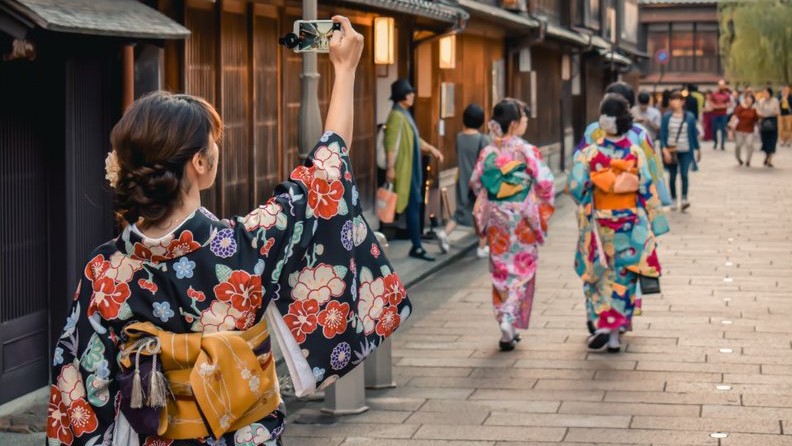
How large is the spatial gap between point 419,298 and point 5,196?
5.66 metres

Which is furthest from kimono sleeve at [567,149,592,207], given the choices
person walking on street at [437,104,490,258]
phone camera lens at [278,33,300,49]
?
phone camera lens at [278,33,300,49]

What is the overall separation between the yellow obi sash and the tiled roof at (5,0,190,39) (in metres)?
4.26

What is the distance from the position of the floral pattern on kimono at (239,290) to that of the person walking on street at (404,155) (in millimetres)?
11456

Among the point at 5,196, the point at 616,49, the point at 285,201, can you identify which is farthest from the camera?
the point at 616,49

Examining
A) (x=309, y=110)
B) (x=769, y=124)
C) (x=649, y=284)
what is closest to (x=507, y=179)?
(x=649, y=284)

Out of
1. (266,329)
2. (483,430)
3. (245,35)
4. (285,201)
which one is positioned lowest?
(483,430)

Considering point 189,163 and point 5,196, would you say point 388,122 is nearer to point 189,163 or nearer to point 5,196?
point 5,196

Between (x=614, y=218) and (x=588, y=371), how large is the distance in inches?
52.3

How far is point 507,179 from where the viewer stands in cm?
1078

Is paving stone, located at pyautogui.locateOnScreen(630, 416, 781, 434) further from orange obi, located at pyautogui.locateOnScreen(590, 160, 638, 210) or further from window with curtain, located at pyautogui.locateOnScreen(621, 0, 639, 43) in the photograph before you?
window with curtain, located at pyautogui.locateOnScreen(621, 0, 639, 43)

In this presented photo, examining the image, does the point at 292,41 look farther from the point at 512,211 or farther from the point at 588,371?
the point at 512,211

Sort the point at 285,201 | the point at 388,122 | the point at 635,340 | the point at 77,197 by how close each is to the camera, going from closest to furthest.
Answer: the point at 285,201 < the point at 77,197 < the point at 635,340 < the point at 388,122

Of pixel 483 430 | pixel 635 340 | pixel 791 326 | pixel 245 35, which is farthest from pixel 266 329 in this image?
pixel 245 35

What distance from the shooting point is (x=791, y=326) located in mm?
11297
